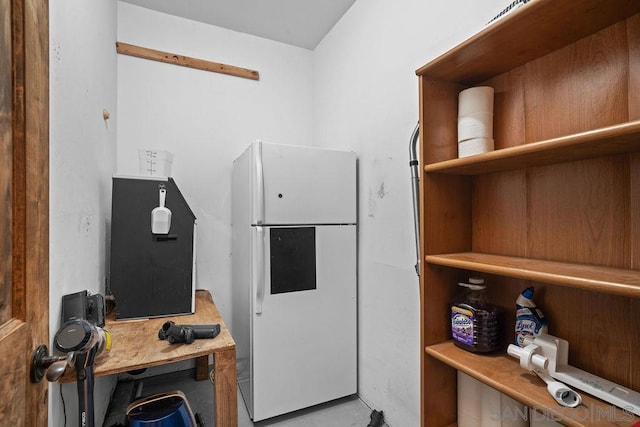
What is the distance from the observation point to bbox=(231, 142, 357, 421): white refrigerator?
188 cm

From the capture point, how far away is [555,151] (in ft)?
2.85

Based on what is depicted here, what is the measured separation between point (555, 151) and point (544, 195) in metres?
0.26

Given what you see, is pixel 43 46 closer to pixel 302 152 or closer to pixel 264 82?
pixel 302 152

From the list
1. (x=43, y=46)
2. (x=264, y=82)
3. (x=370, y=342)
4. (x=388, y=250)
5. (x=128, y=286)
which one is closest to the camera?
(x=43, y=46)

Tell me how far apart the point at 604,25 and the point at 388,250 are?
1325 millimetres

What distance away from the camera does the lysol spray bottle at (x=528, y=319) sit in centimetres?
102

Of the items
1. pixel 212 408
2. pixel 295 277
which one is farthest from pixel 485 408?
pixel 212 408

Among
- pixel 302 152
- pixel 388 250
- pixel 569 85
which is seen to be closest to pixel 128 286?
pixel 302 152

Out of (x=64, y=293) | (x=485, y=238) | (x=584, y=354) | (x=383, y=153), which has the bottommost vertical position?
(x=584, y=354)

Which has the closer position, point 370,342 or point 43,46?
point 43,46

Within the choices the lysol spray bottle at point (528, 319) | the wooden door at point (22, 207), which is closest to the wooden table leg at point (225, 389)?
the wooden door at point (22, 207)

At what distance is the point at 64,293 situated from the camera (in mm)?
1222

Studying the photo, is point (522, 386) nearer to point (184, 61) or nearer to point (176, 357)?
point (176, 357)

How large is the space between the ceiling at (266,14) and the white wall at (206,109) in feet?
0.26
